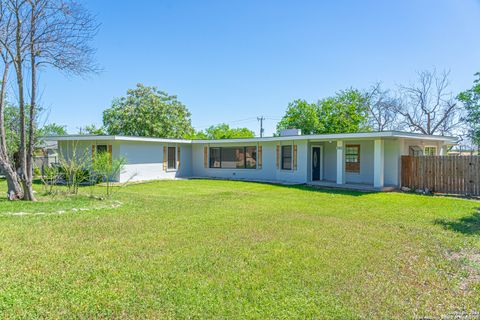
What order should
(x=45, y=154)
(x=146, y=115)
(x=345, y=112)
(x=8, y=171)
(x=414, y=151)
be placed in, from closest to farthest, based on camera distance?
1. (x=8, y=171)
2. (x=414, y=151)
3. (x=45, y=154)
4. (x=146, y=115)
5. (x=345, y=112)

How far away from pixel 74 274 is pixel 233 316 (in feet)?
7.05

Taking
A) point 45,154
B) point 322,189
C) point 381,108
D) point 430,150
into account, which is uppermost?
point 381,108

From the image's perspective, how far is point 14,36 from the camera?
9.31 metres

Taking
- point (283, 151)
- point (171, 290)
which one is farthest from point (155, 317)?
point (283, 151)

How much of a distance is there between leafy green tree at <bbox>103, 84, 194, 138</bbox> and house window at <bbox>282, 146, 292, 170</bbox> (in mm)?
15414

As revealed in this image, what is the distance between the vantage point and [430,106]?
28.6 meters

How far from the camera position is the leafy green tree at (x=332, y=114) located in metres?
30.7

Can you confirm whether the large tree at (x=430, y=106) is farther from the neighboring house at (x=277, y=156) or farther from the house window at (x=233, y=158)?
the house window at (x=233, y=158)

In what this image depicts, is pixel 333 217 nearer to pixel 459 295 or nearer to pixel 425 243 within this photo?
pixel 425 243

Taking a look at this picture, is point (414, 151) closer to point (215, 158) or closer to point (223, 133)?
point (215, 158)

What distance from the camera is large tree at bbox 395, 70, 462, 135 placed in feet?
90.4

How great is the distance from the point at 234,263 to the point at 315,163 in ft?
41.6

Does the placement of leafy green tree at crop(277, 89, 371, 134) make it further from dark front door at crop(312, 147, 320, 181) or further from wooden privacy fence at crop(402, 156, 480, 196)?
wooden privacy fence at crop(402, 156, 480, 196)

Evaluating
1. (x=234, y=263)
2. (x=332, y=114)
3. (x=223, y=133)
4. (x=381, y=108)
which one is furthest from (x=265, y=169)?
(x=223, y=133)
